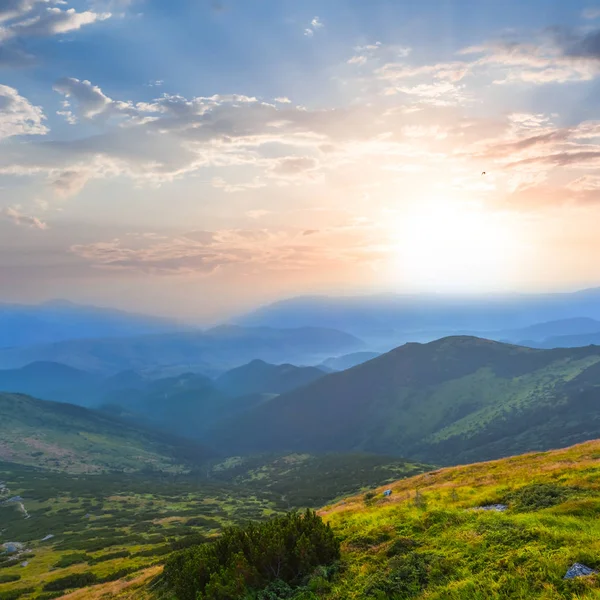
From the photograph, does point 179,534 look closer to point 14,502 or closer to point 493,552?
point 493,552

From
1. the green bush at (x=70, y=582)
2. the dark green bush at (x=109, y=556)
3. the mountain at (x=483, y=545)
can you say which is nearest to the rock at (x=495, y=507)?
the mountain at (x=483, y=545)

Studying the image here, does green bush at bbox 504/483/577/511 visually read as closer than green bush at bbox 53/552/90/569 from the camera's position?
Yes

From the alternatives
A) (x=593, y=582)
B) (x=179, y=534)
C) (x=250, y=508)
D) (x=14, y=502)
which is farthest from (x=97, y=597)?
(x=14, y=502)

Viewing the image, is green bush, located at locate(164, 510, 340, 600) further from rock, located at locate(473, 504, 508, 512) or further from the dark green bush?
the dark green bush

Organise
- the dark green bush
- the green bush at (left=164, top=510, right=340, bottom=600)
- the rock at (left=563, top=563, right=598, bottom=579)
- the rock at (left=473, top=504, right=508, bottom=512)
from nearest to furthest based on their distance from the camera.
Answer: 1. the rock at (left=563, top=563, right=598, bottom=579)
2. the green bush at (left=164, top=510, right=340, bottom=600)
3. the rock at (left=473, top=504, right=508, bottom=512)
4. the dark green bush

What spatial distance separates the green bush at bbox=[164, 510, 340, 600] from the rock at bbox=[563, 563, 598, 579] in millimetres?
10050

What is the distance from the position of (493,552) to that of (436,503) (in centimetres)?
1128

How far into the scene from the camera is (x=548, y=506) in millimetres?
18891

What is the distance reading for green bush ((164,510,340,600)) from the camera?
1636cm

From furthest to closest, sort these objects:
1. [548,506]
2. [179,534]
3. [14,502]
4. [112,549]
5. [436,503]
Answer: [14,502] → [179,534] → [112,549] → [436,503] → [548,506]

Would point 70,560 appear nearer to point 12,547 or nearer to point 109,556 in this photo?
point 109,556

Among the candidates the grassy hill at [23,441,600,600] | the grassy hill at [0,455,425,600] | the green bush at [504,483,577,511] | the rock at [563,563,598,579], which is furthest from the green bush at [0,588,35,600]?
the rock at [563,563,598,579]

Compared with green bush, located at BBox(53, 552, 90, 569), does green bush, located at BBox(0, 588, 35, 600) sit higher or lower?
higher

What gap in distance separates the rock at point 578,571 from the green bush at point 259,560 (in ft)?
33.0
